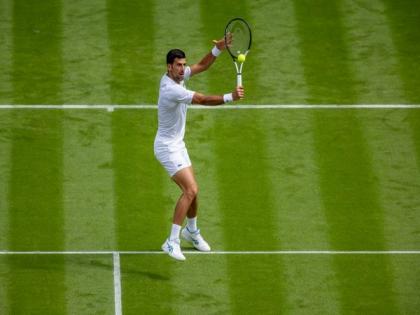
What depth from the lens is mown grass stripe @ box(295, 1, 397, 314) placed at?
48.8 feet

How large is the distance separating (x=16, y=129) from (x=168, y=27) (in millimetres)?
3759

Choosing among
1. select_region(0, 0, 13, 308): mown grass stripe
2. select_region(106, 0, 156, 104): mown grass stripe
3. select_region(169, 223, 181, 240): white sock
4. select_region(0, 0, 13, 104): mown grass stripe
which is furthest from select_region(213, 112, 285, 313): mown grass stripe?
select_region(0, 0, 13, 104): mown grass stripe

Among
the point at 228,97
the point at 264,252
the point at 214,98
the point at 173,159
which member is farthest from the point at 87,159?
the point at 228,97

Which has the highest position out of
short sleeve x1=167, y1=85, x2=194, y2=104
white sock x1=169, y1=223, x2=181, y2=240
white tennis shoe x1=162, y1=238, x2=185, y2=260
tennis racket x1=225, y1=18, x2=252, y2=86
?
tennis racket x1=225, y1=18, x2=252, y2=86

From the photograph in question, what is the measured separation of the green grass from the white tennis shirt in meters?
1.35

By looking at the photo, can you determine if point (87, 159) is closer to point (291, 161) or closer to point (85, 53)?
point (291, 161)

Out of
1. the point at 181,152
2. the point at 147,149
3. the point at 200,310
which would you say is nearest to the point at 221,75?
the point at 147,149

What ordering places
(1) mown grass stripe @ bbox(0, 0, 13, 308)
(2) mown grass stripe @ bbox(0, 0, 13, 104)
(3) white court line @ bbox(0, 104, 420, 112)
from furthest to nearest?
(2) mown grass stripe @ bbox(0, 0, 13, 104) < (3) white court line @ bbox(0, 104, 420, 112) < (1) mown grass stripe @ bbox(0, 0, 13, 308)

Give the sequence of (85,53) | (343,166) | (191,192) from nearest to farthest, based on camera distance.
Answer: (191,192) → (343,166) → (85,53)

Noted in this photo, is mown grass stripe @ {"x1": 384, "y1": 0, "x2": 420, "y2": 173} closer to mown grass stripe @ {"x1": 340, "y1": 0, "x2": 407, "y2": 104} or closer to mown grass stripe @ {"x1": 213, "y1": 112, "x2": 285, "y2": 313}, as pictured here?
mown grass stripe @ {"x1": 340, "y1": 0, "x2": 407, "y2": 104}

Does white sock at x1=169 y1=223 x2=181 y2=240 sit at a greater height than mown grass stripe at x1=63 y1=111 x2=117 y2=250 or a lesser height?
lesser

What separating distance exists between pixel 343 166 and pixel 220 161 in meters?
1.73

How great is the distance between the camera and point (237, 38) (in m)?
15.6

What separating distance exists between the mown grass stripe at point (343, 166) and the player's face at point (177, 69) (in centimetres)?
291
